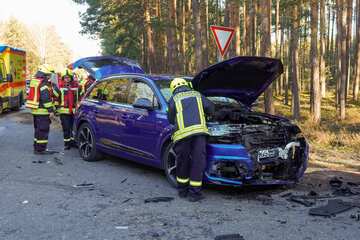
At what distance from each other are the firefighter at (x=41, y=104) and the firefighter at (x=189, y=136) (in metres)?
4.53

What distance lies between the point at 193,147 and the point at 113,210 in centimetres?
137

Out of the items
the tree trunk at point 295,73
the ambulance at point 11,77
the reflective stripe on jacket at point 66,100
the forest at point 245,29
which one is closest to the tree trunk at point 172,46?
the forest at point 245,29

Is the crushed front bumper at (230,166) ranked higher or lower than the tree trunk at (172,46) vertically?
lower

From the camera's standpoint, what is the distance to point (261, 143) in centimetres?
624

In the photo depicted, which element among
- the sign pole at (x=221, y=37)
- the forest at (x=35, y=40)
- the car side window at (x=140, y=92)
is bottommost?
the car side window at (x=140, y=92)

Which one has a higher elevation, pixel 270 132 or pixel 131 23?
pixel 131 23

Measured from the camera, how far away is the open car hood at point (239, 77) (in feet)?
22.7

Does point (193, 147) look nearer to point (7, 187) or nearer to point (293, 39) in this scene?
point (7, 187)

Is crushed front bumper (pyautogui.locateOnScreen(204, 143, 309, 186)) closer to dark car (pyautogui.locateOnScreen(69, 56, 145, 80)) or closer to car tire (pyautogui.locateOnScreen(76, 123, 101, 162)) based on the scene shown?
car tire (pyautogui.locateOnScreen(76, 123, 101, 162))

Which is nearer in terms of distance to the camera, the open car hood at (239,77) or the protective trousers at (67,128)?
the open car hood at (239,77)

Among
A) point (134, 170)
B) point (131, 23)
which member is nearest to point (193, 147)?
point (134, 170)

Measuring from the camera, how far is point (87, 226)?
16.5 feet

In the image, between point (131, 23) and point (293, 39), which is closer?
point (293, 39)

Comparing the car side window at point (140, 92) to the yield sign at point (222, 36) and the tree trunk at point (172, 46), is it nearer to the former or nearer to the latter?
the yield sign at point (222, 36)
